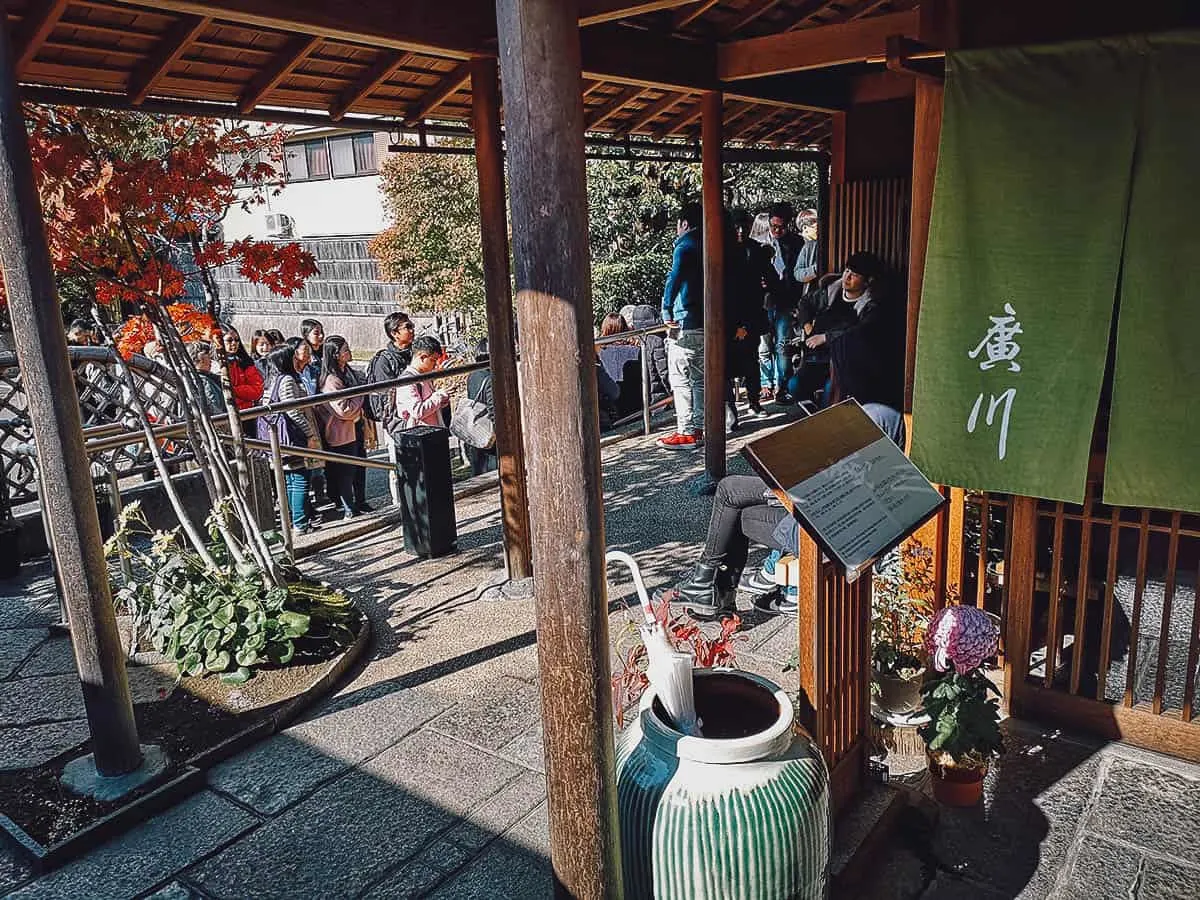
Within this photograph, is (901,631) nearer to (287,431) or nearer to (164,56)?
(164,56)

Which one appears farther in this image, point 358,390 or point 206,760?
point 358,390

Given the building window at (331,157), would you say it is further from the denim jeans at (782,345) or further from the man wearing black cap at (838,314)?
the man wearing black cap at (838,314)

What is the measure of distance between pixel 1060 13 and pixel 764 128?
22.3ft

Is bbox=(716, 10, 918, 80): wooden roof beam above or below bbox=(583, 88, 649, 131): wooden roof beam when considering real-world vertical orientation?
above

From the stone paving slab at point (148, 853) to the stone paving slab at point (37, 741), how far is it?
2.90 ft

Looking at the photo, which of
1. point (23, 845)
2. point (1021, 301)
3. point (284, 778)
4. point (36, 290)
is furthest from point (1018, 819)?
point (36, 290)

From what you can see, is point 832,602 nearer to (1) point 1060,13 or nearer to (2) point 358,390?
(1) point 1060,13

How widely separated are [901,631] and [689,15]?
442 centimetres

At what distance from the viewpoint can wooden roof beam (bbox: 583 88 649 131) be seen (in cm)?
730

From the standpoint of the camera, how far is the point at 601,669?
2.68 m

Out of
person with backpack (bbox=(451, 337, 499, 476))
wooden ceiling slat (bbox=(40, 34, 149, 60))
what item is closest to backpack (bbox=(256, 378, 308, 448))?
person with backpack (bbox=(451, 337, 499, 476))

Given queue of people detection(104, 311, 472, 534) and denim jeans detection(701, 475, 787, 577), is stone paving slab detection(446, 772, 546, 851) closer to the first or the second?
denim jeans detection(701, 475, 787, 577)

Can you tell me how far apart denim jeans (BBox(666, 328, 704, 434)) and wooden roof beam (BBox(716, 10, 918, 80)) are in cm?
282

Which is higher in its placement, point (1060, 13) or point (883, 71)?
point (883, 71)
